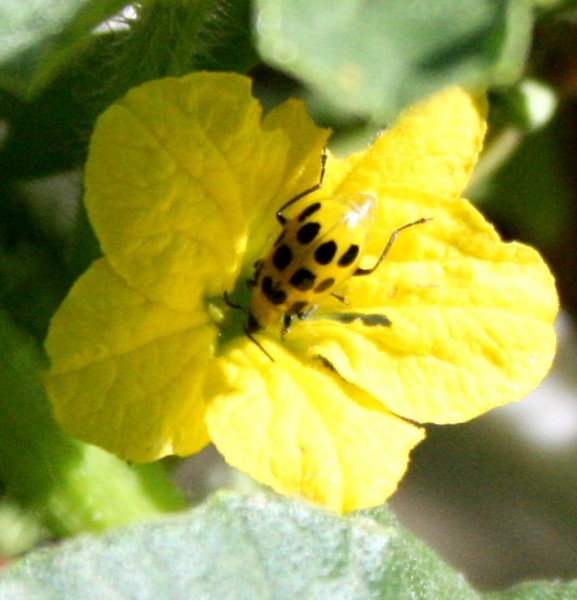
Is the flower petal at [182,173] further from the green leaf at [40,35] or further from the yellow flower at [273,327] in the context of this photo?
the green leaf at [40,35]

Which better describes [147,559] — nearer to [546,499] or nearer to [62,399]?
[62,399]

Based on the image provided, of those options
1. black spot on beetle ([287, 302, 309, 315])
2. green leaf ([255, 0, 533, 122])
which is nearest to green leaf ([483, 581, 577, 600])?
black spot on beetle ([287, 302, 309, 315])

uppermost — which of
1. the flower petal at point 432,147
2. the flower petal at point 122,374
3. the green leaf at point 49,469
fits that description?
the flower petal at point 432,147

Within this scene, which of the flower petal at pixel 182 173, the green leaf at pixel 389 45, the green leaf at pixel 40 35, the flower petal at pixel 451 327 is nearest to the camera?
the green leaf at pixel 389 45

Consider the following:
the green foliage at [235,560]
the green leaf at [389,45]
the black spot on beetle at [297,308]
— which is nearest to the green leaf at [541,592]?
the green foliage at [235,560]

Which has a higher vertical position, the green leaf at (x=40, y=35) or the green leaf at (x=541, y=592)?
the green leaf at (x=40, y=35)

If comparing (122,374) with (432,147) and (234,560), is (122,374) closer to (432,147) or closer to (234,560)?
(234,560)

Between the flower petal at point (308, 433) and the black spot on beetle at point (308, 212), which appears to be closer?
the flower petal at point (308, 433)
